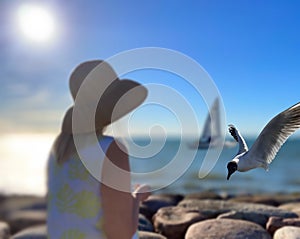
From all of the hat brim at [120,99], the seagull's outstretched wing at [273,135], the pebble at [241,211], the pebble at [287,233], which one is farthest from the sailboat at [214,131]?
the pebble at [287,233]

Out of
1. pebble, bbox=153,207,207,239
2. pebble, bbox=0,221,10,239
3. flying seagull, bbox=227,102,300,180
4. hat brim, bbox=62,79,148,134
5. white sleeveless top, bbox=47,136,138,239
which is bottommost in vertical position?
pebble, bbox=0,221,10,239

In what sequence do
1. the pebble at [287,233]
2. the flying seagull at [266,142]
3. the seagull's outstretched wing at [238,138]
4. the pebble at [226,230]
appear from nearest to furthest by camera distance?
the flying seagull at [266,142] → the seagull's outstretched wing at [238,138] → the pebble at [287,233] → the pebble at [226,230]

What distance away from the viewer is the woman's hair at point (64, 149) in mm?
1972

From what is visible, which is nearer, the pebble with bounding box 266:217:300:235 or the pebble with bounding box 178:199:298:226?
the pebble with bounding box 266:217:300:235

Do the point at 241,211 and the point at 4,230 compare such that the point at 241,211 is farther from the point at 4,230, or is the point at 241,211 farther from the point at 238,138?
Result: the point at 4,230

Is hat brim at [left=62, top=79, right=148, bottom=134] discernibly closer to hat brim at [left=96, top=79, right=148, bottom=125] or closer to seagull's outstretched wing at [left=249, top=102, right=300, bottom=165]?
hat brim at [left=96, top=79, right=148, bottom=125]

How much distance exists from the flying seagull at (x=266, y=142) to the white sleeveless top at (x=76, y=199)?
0.79 m

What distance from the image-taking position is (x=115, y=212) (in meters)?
1.96

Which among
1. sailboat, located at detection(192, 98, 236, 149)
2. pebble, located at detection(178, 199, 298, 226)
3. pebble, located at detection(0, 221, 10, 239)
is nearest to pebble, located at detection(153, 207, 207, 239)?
pebble, located at detection(178, 199, 298, 226)

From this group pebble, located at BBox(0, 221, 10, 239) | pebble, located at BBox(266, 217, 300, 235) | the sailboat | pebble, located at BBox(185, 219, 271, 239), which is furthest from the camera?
pebble, located at BBox(0, 221, 10, 239)

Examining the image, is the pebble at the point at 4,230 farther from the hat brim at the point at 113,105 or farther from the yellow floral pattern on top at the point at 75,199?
the hat brim at the point at 113,105

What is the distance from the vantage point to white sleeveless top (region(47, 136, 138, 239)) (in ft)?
6.42

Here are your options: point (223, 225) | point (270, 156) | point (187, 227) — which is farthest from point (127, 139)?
point (187, 227)

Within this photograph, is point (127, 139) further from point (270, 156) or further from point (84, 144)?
point (270, 156)
